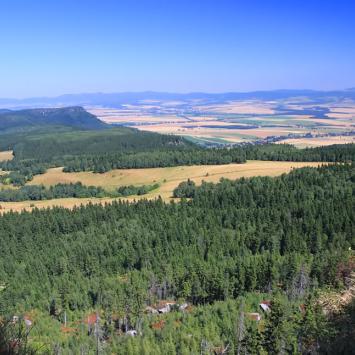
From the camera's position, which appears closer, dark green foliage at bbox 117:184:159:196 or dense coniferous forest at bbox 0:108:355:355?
dense coniferous forest at bbox 0:108:355:355

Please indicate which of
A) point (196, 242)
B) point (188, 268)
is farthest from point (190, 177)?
point (188, 268)

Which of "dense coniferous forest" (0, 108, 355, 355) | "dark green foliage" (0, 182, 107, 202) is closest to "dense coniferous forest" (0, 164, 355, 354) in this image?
"dense coniferous forest" (0, 108, 355, 355)

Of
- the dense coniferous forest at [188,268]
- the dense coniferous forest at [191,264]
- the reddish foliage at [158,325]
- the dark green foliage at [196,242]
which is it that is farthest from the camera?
the dark green foliage at [196,242]

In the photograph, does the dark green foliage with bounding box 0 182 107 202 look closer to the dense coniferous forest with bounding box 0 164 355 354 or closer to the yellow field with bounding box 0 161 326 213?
the yellow field with bounding box 0 161 326 213

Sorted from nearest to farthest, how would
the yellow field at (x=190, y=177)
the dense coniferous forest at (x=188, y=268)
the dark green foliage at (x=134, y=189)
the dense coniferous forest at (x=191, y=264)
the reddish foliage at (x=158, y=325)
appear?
the dense coniferous forest at (x=188, y=268)
the dense coniferous forest at (x=191, y=264)
the reddish foliage at (x=158, y=325)
the yellow field at (x=190, y=177)
the dark green foliage at (x=134, y=189)

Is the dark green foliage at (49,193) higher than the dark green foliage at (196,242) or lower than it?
lower

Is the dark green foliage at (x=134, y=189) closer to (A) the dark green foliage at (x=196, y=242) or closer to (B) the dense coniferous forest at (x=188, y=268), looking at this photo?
(B) the dense coniferous forest at (x=188, y=268)

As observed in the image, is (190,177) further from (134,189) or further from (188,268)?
(188,268)

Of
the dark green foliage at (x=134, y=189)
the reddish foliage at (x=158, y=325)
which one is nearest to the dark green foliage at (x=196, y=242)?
the reddish foliage at (x=158, y=325)

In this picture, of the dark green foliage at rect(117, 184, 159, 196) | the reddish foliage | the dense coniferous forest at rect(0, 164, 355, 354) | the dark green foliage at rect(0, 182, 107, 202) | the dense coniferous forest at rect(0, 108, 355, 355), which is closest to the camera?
the dense coniferous forest at rect(0, 108, 355, 355)

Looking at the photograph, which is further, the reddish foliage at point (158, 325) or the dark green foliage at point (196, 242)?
the dark green foliage at point (196, 242)
